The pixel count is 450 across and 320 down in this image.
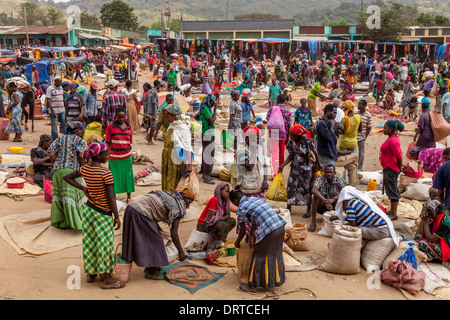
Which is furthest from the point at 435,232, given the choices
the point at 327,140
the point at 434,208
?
the point at 327,140

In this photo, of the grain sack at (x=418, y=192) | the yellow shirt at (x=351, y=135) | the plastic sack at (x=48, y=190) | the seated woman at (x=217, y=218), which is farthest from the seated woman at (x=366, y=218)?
the plastic sack at (x=48, y=190)

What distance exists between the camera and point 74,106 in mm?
9492

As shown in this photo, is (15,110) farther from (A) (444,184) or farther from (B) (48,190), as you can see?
(A) (444,184)

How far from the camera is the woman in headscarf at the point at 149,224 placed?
4.62 metres

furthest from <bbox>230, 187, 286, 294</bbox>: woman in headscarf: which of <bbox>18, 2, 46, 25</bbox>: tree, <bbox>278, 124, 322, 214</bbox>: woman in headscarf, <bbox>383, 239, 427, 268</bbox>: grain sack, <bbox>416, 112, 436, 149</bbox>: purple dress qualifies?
<bbox>18, 2, 46, 25</bbox>: tree

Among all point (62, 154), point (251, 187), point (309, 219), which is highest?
point (62, 154)

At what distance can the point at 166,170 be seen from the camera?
671 centimetres

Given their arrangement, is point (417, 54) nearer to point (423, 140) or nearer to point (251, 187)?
point (423, 140)

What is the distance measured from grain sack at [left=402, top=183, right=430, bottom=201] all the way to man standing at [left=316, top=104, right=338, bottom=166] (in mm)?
1843

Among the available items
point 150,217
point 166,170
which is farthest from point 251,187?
point 150,217

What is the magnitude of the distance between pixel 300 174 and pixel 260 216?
2.54m

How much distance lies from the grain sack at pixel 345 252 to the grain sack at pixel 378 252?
6.1 inches
